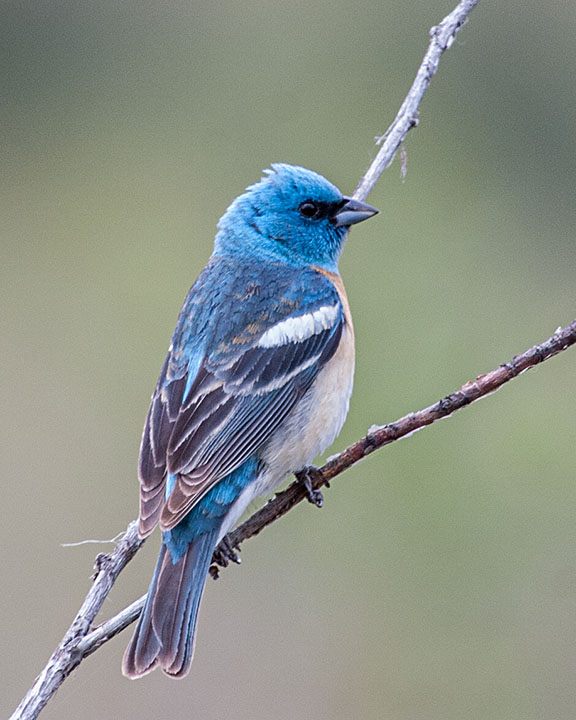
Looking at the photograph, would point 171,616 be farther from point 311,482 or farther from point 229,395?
point 229,395

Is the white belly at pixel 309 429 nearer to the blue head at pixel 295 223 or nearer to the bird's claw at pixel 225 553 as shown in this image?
the bird's claw at pixel 225 553

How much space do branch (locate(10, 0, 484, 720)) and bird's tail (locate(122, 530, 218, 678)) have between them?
4.2 inches

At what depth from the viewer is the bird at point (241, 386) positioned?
3.73 metres

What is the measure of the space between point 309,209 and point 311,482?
3.87 ft

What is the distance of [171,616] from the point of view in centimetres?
366

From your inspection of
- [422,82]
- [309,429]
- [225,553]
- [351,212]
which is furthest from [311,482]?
[422,82]

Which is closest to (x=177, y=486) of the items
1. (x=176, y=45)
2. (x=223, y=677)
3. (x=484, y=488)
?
(x=223, y=677)

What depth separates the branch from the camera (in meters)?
3.09

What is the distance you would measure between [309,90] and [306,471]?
4.67m

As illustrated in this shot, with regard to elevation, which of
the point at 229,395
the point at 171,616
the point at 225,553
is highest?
the point at 229,395

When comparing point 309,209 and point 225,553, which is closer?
point 225,553

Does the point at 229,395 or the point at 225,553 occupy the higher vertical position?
the point at 229,395

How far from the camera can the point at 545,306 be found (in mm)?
6805

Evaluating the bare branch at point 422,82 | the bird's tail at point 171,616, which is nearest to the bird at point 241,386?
the bird's tail at point 171,616
